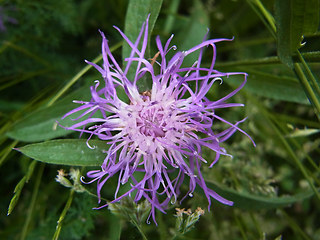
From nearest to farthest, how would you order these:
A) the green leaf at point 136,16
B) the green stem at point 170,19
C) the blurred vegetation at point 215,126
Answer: the green leaf at point 136,16 → the blurred vegetation at point 215,126 → the green stem at point 170,19

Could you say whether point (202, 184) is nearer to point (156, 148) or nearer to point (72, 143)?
point (156, 148)

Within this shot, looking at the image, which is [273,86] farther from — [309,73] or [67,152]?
[67,152]

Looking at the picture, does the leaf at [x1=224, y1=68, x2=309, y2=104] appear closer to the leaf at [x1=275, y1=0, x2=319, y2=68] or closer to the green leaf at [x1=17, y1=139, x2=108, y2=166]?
the leaf at [x1=275, y1=0, x2=319, y2=68]

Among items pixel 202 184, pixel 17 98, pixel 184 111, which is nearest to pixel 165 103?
pixel 184 111

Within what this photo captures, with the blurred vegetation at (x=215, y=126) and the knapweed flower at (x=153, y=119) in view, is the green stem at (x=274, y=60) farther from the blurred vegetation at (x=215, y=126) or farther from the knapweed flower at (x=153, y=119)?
the knapweed flower at (x=153, y=119)

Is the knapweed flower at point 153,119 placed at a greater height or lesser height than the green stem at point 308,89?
greater

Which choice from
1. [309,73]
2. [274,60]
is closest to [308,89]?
[309,73]

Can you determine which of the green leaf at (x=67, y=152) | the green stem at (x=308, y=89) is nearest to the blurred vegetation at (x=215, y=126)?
the green stem at (x=308, y=89)
